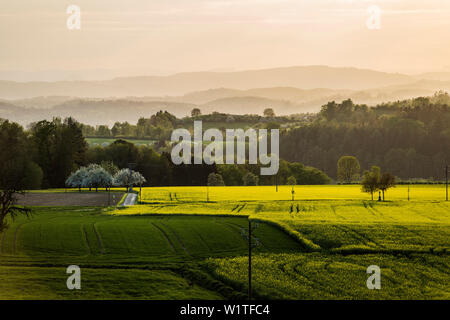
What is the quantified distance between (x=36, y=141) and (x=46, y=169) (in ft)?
24.6

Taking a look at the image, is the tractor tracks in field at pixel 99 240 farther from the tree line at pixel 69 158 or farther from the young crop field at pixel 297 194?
the tree line at pixel 69 158

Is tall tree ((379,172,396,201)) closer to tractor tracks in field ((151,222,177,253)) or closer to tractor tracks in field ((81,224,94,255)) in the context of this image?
tractor tracks in field ((151,222,177,253))

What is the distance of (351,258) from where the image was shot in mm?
52500

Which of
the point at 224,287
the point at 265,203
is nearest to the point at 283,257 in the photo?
the point at 224,287

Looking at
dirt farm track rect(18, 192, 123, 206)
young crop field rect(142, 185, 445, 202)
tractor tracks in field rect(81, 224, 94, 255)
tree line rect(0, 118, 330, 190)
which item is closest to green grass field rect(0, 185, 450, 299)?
tractor tracks in field rect(81, 224, 94, 255)

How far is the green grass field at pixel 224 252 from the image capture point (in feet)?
136

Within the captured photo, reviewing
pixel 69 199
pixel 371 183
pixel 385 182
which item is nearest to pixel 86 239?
pixel 69 199

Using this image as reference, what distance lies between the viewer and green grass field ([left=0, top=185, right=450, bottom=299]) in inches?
1634

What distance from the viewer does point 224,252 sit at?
2217 inches

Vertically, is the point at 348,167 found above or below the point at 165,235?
above

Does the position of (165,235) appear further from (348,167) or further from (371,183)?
(348,167)

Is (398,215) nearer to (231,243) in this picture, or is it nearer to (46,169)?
(231,243)

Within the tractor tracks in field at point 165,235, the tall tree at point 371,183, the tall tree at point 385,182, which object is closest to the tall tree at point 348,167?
the tall tree at point 371,183

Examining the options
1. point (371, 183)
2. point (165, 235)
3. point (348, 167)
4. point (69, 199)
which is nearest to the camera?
point (165, 235)
